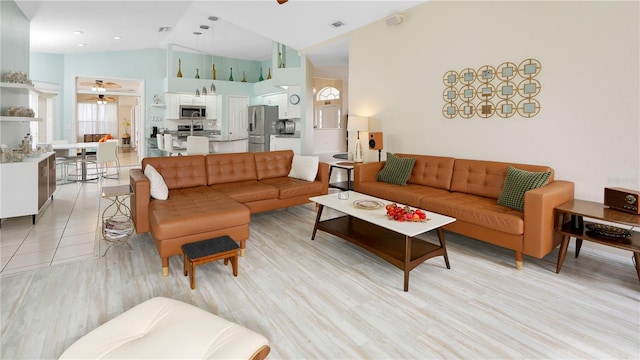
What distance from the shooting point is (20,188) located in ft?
12.4

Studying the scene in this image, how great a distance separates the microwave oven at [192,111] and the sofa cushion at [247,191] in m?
5.82

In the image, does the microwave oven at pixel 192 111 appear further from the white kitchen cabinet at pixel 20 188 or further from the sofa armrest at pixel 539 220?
the sofa armrest at pixel 539 220

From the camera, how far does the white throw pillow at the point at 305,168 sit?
4.59m

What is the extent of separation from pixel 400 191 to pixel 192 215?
7.68ft

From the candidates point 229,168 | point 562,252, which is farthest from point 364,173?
point 562,252

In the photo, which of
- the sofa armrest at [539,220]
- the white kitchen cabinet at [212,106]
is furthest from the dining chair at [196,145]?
the sofa armrest at [539,220]

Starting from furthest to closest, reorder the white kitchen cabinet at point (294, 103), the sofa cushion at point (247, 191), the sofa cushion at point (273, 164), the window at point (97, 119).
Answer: the window at point (97, 119) → the white kitchen cabinet at point (294, 103) → the sofa cushion at point (273, 164) → the sofa cushion at point (247, 191)

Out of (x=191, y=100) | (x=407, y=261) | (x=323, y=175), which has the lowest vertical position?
(x=407, y=261)

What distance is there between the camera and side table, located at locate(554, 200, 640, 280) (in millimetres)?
2480

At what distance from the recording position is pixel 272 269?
280cm

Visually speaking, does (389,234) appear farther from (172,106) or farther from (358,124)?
(172,106)

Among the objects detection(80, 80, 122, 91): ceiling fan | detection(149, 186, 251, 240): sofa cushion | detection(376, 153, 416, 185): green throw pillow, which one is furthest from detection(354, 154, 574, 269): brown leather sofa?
detection(80, 80, 122, 91): ceiling fan

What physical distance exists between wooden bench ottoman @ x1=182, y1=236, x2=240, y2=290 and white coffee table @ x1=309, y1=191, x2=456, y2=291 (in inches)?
38.9

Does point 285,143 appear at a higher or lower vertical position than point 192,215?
higher
